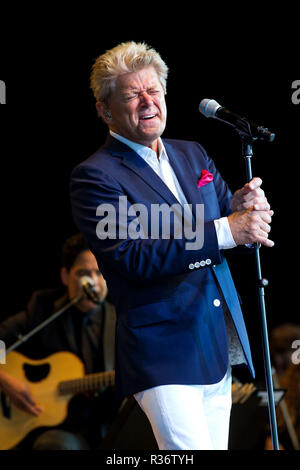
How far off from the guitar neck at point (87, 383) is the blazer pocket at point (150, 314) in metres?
1.67

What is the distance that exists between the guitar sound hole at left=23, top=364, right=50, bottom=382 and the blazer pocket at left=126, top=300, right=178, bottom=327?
2.04 m

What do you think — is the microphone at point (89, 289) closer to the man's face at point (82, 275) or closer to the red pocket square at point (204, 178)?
the man's face at point (82, 275)

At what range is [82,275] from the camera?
12.9 feet

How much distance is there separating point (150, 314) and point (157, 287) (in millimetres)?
91

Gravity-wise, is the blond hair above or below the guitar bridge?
above

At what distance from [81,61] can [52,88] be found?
0.87 ft

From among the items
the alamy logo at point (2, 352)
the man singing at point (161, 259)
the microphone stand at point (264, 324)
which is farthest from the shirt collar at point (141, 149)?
the alamy logo at point (2, 352)

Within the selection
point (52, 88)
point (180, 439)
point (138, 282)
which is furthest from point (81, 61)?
point (180, 439)

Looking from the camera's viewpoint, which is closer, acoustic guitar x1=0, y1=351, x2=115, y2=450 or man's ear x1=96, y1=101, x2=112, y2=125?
man's ear x1=96, y1=101, x2=112, y2=125

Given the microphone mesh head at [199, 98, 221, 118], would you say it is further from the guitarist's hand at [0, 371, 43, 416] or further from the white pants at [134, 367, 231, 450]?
the guitarist's hand at [0, 371, 43, 416]

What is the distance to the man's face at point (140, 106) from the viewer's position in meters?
2.21

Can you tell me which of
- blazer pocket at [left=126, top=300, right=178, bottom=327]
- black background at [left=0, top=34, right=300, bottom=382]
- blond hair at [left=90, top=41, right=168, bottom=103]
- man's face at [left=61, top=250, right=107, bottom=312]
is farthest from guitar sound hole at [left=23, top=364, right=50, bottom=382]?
blond hair at [left=90, top=41, right=168, bottom=103]

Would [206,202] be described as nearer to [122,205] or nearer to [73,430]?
[122,205]

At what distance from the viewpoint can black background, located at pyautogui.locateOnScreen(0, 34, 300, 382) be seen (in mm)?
4223
